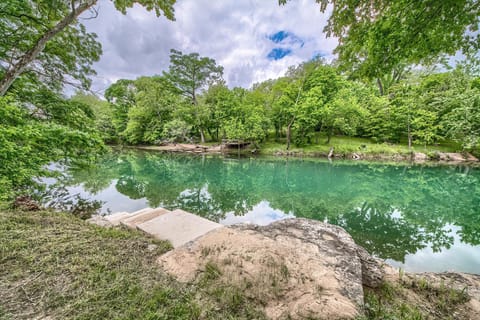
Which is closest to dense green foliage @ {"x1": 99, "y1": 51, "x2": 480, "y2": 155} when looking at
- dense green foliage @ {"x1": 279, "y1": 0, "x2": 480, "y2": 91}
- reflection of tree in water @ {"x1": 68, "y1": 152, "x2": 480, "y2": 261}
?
reflection of tree in water @ {"x1": 68, "y1": 152, "x2": 480, "y2": 261}

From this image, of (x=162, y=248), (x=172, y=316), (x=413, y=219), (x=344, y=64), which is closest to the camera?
(x=172, y=316)

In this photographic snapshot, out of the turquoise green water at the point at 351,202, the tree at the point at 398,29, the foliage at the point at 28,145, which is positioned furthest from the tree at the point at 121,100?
the tree at the point at 398,29

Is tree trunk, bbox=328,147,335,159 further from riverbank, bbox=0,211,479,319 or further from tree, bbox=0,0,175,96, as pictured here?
tree, bbox=0,0,175,96

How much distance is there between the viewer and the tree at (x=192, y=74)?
1984 centimetres

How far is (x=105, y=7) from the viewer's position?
146 inches

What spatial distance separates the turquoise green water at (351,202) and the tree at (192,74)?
14103 mm

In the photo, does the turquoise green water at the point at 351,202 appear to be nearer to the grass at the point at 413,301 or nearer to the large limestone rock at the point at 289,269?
the grass at the point at 413,301

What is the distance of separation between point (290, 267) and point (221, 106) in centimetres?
1993

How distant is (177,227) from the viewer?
2.86 metres

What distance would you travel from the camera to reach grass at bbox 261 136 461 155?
17.3 meters

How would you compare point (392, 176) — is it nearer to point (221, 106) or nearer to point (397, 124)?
point (397, 124)

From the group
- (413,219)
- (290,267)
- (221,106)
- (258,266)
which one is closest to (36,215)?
(258,266)

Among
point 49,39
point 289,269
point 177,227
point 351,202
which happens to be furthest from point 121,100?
point 289,269

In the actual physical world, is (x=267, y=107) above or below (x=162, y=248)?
above
